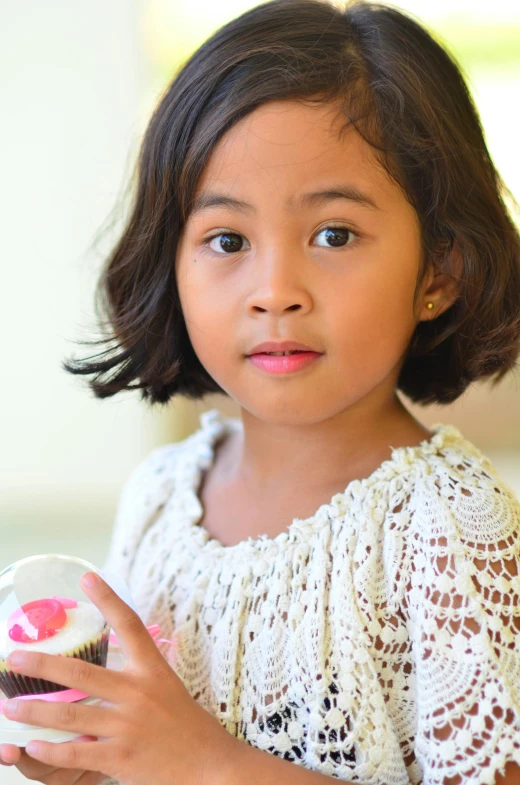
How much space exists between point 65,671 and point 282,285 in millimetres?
375

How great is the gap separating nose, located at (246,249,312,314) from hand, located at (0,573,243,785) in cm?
29

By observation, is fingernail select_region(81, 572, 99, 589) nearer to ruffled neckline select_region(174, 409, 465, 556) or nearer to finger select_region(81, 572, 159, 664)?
finger select_region(81, 572, 159, 664)

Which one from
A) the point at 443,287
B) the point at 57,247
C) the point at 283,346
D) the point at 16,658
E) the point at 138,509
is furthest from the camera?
the point at 57,247

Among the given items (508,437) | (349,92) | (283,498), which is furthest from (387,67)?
(508,437)

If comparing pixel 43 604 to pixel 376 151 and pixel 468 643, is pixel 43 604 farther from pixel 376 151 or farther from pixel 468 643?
pixel 376 151

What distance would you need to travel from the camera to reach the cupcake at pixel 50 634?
2.41 feet

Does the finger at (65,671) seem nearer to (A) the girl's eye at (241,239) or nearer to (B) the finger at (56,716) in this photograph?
(B) the finger at (56,716)

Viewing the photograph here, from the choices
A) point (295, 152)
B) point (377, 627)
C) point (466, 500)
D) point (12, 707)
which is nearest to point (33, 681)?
point (12, 707)

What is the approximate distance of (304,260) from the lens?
807mm

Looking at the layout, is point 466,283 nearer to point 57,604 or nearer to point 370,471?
point 370,471

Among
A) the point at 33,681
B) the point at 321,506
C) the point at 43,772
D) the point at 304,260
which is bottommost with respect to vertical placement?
the point at 43,772

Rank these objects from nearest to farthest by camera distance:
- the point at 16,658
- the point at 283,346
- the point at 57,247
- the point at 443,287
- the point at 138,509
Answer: the point at 16,658
the point at 283,346
the point at 443,287
the point at 138,509
the point at 57,247

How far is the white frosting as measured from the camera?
2.42 feet

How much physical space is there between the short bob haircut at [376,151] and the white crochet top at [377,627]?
0.13m
